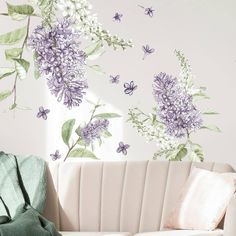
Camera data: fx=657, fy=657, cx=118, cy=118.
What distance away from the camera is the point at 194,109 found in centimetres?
415

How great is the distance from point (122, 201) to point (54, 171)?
456mm

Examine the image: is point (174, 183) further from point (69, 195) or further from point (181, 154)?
point (69, 195)

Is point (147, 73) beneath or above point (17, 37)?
beneath

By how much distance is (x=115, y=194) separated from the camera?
387cm

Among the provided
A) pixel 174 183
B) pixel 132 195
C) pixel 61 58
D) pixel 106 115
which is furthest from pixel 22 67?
pixel 174 183

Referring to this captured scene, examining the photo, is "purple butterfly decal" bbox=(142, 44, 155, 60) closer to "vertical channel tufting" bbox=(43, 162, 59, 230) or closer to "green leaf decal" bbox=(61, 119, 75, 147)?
"green leaf decal" bbox=(61, 119, 75, 147)

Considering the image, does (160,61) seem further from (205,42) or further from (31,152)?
(31,152)

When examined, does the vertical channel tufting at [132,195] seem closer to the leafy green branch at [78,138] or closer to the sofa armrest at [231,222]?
the leafy green branch at [78,138]

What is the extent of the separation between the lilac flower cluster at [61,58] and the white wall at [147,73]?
0.23 feet

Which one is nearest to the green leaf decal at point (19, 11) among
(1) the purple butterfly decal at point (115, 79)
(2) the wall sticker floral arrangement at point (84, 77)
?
(2) the wall sticker floral arrangement at point (84, 77)

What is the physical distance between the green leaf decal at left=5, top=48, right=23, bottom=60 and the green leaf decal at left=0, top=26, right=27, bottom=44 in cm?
5

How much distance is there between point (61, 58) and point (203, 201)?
51.2 inches

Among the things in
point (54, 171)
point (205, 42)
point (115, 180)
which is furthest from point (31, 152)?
point (205, 42)

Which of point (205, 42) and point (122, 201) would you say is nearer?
point (122, 201)
